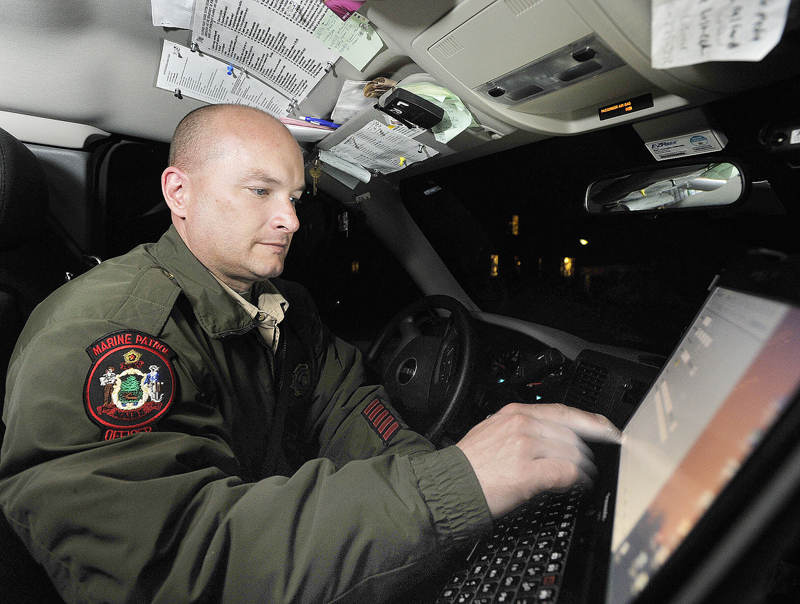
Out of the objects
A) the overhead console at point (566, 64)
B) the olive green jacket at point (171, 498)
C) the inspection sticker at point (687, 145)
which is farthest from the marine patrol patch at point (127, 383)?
the inspection sticker at point (687, 145)

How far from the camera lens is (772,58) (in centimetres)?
74

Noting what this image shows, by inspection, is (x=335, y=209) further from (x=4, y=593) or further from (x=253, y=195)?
(x=4, y=593)

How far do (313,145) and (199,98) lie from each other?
18.5 inches

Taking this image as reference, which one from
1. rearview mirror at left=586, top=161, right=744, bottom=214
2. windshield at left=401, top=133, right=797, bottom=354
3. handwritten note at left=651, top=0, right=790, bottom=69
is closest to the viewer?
handwritten note at left=651, top=0, right=790, bottom=69

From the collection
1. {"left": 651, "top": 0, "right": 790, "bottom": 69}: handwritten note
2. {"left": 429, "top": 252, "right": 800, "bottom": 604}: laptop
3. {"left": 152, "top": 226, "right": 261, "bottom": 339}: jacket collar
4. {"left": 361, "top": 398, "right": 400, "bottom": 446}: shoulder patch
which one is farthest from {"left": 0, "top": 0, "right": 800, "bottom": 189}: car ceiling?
{"left": 361, "top": 398, "right": 400, "bottom": 446}: shoulder patch

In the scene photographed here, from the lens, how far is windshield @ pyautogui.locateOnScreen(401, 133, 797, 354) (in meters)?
1.33

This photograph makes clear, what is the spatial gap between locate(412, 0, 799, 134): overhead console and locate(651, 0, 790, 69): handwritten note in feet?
0.61

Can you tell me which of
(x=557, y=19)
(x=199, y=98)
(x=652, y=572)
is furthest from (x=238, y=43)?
(x=652, y=572)

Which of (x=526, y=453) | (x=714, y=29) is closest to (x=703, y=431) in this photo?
(x=526, y=453)

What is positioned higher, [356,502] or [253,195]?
[253,195]

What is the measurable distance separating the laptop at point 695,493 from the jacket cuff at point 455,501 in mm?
56

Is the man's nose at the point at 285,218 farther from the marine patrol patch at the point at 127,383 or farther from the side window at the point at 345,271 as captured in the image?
the side window at the point at 345,271

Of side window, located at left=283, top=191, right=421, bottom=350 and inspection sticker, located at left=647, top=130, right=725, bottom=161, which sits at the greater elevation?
inspection sticker, located at left=647, top=130, right=725, bottom=161

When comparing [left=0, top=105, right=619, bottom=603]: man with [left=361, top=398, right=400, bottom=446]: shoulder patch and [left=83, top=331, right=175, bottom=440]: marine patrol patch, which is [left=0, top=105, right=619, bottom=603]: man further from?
[left=361, top=398, right=400, bottom=446]: shoulder patch
